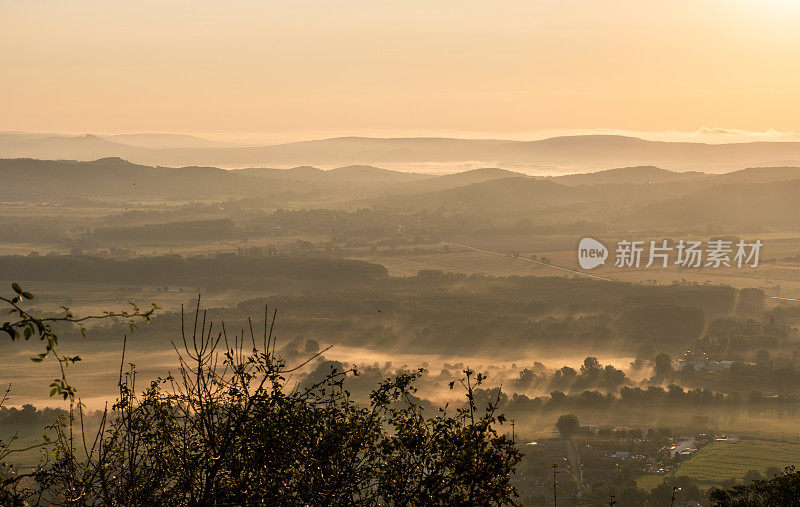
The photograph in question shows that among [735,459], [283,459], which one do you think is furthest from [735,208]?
[283,459]

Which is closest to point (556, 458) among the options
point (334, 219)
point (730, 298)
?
point (730, 298)

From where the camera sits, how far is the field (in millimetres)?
41125

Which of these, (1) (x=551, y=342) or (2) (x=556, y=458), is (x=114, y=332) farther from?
(2) (x=556, y=458)

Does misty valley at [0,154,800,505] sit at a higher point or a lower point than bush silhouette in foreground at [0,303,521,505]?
lower

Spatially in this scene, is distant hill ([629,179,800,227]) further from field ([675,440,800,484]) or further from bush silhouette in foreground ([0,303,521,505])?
bush silhouette in foreground ([0,303,521,505])

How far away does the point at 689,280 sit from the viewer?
11306 centimetres

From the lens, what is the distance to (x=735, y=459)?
144 ft

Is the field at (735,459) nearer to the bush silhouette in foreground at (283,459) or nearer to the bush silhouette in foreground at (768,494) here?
the bush silhouette in foreground at (768,494)

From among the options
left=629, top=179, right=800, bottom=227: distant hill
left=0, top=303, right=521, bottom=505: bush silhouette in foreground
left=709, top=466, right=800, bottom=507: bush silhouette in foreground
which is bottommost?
left=709, top=466, right=800, bottom=507: bush silhouette in foreground

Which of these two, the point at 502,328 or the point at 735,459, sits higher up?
the point at 502,328

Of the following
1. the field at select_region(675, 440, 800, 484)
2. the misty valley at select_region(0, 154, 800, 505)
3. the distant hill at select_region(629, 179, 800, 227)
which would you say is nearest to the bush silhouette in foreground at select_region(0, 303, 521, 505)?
the misty valley at select_region(0, 154, 800, 505)

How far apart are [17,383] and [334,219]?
13416 cm

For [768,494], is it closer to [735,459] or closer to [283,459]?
[283,459]

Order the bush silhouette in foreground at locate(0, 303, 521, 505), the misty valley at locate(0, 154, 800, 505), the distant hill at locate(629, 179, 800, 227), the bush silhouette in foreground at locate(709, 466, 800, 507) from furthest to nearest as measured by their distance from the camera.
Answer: the distant hill at locate(629, 179, 800, 227)
the misty valley at locate(0, 154, 800, 505)
the bush silhouette in foreground at locate(709, 466, 800, 507)
the bush silhouette in foreground at locate(0, 303, 521, 505)
